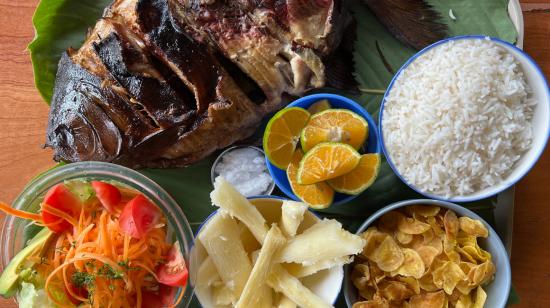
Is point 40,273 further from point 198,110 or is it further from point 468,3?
point 468,3

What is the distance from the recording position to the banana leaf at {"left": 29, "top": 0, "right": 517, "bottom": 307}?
2.25 m

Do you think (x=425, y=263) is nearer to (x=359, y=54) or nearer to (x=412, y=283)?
(x=412, y=283)

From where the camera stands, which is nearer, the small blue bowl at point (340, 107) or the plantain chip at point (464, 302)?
the plantain chip at point (464, 302)

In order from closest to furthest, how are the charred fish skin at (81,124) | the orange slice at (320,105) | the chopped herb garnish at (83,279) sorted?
1. the chopped herb garnish at (83,279)
2. the charred fish skin at (81,124)
3. the orange slice at (320,105)

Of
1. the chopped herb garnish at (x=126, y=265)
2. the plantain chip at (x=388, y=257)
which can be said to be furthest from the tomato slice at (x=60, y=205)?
the plantain chip at (x=388, y=257)

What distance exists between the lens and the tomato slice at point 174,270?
187cm

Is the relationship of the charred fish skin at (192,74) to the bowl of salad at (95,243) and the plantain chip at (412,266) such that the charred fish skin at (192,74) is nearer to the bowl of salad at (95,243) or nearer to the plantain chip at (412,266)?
the bowl of salad at (95,243)

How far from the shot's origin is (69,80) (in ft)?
6.64

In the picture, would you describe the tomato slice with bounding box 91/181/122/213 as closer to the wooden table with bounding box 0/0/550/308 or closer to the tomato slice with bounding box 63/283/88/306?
the tomato slice with bounding box 63/283/88/306

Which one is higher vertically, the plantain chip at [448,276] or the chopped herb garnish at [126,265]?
the chopped herb garnish at [126,265]

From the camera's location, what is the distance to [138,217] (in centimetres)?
185

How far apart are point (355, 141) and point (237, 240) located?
0.60m

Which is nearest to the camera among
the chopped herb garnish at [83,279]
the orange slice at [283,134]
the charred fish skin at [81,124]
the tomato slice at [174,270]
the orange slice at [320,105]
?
the chopped herb garnish at [83,279]

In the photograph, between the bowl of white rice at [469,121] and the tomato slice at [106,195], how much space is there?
1046 millimetres
